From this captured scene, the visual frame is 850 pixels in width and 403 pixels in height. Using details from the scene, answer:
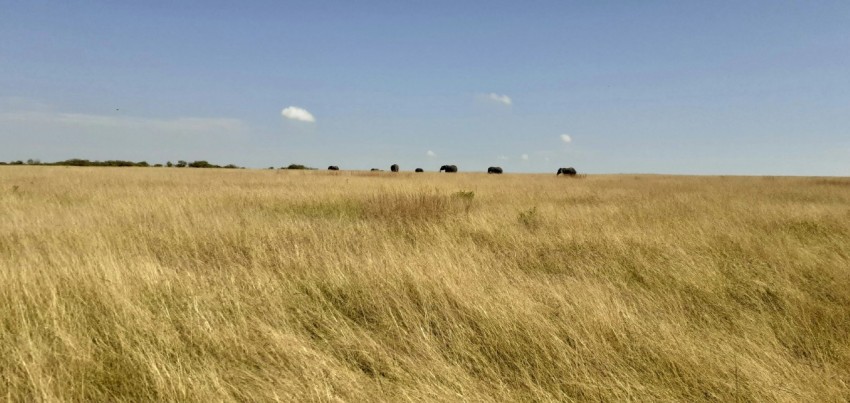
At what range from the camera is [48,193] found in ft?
38.6

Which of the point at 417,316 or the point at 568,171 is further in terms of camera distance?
the point at 568,171

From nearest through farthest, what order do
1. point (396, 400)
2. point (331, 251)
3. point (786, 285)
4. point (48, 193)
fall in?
point (396, 400) → point (786, 285) → point (331, 251) → point (48, 193)

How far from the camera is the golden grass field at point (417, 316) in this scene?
2383mm

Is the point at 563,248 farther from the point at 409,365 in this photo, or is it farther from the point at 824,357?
the point at 409,365

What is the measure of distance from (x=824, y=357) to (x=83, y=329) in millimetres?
4898

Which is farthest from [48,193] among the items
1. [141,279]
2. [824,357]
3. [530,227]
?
[824,357]

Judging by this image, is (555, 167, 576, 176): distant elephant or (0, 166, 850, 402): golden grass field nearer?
(0, 166, 850, 402): golden grass field

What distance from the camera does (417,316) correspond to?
335cm

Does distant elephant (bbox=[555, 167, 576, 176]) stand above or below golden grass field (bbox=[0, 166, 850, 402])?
above

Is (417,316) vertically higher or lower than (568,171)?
lower

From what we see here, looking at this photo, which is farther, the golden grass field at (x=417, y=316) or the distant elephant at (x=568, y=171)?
the distant elephant at (x=568, y=171)

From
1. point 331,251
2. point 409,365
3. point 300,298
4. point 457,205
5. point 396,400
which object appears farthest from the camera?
point 457,205

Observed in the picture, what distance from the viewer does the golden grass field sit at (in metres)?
2.38

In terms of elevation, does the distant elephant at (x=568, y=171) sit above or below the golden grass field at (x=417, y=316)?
above
